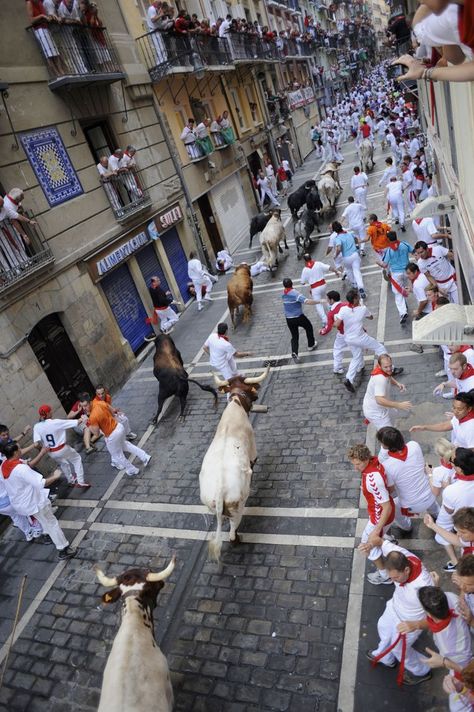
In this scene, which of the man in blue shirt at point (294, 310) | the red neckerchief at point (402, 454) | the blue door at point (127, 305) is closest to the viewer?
the red neckerchief at point (402, 454)

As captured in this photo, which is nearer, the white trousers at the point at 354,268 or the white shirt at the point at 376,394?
the white shirt at the point at 376,394

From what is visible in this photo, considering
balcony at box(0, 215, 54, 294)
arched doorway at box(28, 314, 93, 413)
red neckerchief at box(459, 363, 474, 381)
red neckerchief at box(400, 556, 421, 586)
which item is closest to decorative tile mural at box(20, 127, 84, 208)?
balcony at box(0, 215, 54, 294)

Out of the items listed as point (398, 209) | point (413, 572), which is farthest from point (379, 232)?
point (413, 572)

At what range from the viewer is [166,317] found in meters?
14.5

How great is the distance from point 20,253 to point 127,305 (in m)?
4.11

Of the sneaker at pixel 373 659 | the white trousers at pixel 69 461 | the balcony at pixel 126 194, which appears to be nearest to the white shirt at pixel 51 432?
the white trousers at pixel 69 461

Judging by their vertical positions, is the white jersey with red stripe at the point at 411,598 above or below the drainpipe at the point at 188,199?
below

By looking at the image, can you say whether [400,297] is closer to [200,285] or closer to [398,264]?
[398,264]

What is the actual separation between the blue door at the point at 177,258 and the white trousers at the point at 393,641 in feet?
44.6

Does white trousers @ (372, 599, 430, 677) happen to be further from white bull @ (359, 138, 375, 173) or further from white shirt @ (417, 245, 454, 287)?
white bull @ (359, 138, 375, 173)

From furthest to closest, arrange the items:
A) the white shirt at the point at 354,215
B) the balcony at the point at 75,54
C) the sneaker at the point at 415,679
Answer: the white shirt at the point at 354,215
the balcony at the point at 75,54
the sneaker at the point at 415,679

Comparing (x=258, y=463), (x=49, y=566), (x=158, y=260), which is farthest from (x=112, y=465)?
(x=158, y=260)

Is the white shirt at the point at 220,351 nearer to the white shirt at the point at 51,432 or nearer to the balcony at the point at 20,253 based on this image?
the white shirt at the point at 51,432

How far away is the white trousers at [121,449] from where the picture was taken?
27.8ft
